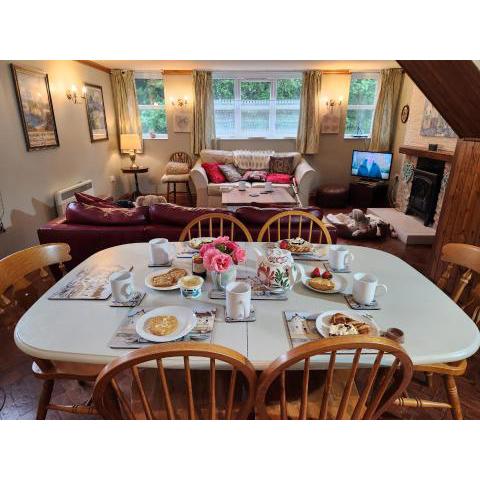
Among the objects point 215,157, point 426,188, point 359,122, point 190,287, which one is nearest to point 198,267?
point 190,287

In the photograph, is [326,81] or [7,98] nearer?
[7,98]

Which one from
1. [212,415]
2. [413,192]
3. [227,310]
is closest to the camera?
[212,415]

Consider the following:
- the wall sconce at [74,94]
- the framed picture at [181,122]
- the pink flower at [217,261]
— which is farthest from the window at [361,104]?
the pink flower at [217,261]

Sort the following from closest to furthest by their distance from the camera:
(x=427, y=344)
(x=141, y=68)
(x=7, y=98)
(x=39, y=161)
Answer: (x=427, y=344), (x=7, y=98), (x=39, y=161), (x=141, y=68)

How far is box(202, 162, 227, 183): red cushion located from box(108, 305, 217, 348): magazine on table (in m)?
4.21

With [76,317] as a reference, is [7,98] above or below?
above

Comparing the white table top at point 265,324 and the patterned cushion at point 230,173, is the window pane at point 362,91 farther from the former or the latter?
the white table top at point 265,324

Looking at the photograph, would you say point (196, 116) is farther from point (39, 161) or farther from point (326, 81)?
point (39, 161)

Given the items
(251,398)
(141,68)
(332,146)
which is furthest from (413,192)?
(141,68)

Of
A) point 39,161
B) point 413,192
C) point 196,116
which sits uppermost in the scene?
point 196,116

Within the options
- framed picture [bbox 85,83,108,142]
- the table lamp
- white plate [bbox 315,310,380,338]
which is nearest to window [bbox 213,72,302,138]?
the table lamp

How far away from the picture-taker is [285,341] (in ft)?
3.09

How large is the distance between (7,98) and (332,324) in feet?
12.0

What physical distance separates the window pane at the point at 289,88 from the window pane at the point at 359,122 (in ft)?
3.37
